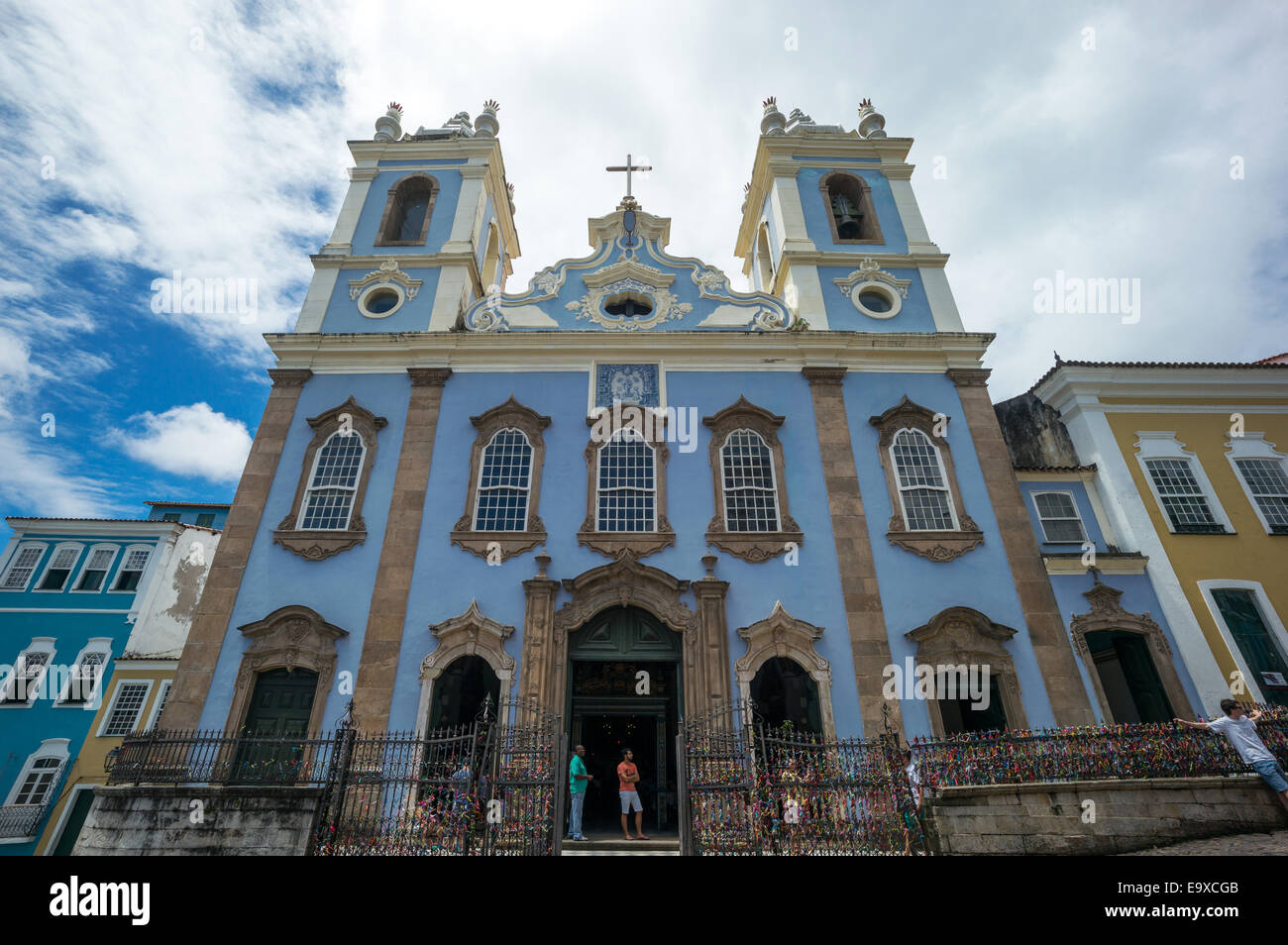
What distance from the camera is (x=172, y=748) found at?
1078cm

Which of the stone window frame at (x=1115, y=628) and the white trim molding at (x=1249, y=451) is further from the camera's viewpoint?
the white trim molding at (x=1249, y=451)

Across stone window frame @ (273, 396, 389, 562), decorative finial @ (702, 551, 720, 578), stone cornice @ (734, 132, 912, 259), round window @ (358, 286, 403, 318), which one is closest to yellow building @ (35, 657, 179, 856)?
stone window frame @ (273, 396, 389, 562)

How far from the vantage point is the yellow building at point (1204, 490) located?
12938mm

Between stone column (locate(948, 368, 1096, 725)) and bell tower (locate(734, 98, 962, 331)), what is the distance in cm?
257

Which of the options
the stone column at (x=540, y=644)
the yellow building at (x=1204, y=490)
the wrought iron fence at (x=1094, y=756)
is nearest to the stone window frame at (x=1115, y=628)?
the yellow building at (x=1204, y=490)

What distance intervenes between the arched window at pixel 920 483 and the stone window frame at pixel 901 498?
88 mm

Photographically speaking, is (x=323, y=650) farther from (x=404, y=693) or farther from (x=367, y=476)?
(x=367, y=476)

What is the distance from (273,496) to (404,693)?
17.9 feet

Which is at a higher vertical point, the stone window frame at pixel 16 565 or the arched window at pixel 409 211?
the arched window at pixel 409 211

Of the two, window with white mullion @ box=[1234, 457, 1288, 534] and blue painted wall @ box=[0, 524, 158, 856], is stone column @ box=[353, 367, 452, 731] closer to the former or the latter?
blue painted wall @ box=[0, 524, 158, 856]

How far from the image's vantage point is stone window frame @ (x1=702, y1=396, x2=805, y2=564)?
13289 millimetres

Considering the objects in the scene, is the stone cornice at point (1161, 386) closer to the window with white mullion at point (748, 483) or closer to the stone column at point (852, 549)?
the stone column at point (852, 549)
